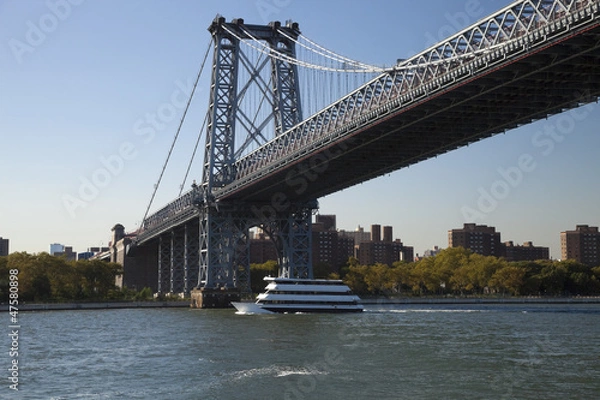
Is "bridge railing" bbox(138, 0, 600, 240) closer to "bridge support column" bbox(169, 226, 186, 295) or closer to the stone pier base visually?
the stone pier base

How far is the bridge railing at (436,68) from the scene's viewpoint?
1559 inches

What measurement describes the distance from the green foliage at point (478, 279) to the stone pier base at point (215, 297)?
2137 inches

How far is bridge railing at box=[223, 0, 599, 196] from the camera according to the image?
39594 millimetres

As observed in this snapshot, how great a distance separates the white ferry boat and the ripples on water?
16.1 metres

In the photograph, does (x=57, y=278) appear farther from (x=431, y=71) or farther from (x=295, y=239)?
(x=431, y=71)

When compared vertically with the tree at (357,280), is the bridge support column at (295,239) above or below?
above

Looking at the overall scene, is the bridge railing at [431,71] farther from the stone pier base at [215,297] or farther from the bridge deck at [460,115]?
the stone pier base at [215,297]

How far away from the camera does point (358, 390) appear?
2820 cm

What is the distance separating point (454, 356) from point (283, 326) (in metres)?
21.1

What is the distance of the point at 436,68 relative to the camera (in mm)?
49188

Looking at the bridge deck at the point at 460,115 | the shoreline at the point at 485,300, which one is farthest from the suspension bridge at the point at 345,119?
the shoreline at the point at 485,300

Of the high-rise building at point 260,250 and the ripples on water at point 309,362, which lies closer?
the ripples on water at point 309,362

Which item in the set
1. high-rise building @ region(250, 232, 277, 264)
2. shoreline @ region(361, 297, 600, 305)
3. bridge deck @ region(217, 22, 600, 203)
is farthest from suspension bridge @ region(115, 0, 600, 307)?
high-rise building @ region(250, 232, 277, 264)

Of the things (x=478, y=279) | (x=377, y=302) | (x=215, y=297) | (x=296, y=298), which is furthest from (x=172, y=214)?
(x=478, y=279)
